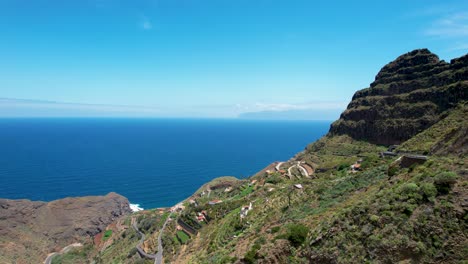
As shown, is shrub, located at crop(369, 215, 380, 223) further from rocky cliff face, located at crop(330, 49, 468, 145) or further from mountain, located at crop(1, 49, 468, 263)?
rocky cliff face, located at crop(330, 49, 468, 145)

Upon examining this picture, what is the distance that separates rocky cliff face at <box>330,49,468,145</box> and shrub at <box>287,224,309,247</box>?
56084 millimetres

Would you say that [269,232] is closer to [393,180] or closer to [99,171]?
[393,180]

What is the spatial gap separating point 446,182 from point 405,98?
6394cm

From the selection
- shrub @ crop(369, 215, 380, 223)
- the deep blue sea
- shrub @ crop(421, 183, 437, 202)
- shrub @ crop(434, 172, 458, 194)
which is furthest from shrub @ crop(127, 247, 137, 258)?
the deep blue sea

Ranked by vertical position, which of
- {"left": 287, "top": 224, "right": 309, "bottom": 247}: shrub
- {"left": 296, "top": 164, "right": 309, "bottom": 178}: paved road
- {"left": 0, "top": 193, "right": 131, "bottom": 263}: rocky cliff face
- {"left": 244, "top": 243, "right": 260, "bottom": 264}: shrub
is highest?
{"left": 287, "top": 224, "right": 309, "bottom": 247}: shrub

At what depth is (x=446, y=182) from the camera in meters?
15.2

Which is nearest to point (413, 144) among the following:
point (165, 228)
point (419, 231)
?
point (419, 231)

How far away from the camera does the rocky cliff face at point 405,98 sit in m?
61.4

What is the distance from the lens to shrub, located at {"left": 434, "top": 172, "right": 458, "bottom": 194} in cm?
1514

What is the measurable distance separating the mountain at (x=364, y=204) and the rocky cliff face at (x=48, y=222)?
9.38 m

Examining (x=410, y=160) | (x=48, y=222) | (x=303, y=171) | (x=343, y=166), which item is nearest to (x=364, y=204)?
(x=410, y=160)

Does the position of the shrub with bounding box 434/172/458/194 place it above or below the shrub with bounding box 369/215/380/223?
above

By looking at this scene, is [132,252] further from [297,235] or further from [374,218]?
[374,218]

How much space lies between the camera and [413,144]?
1842 inches
